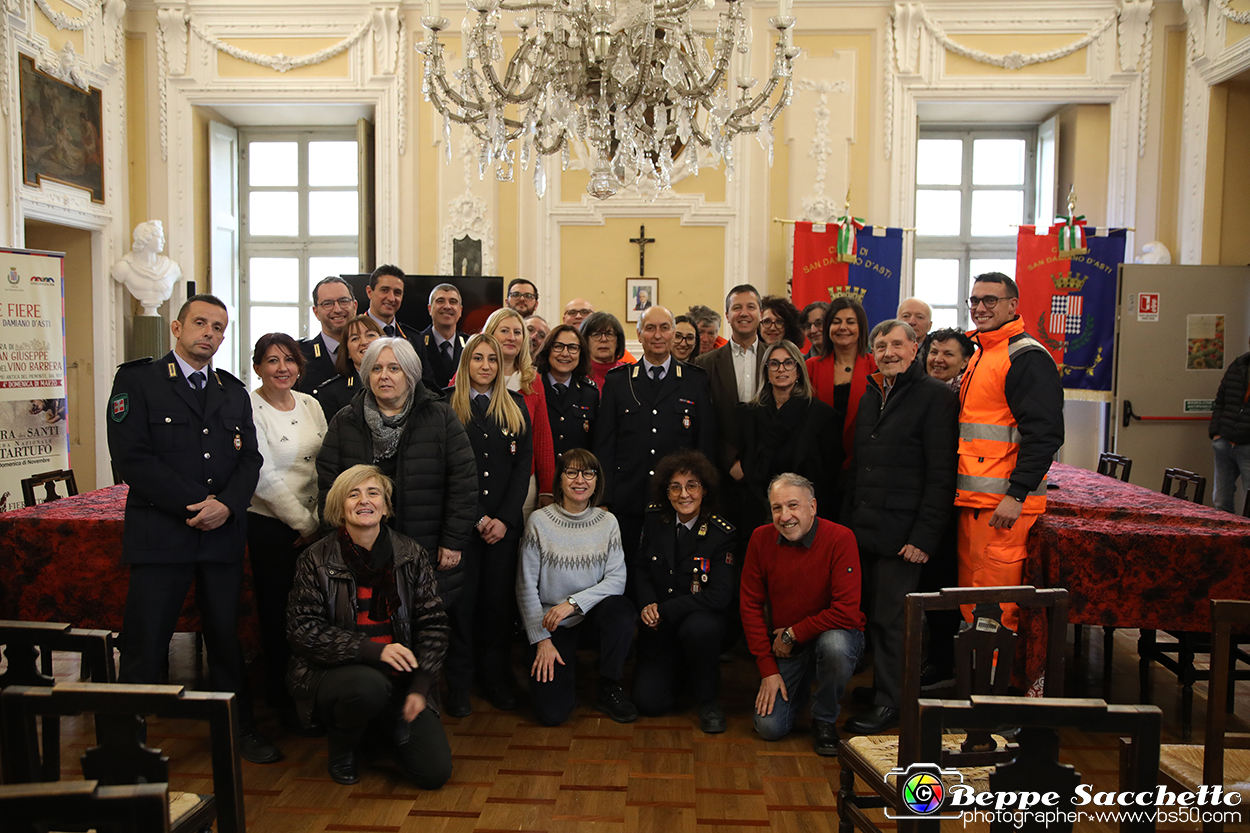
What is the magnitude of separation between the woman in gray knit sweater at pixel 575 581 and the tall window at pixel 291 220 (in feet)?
17.8

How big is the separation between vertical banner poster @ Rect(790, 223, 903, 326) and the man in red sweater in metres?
4.09

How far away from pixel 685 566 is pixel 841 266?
4267mm

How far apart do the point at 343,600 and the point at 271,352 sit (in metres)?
0.97

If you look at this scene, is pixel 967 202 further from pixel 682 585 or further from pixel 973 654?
pixel 973 654

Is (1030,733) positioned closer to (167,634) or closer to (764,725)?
(764,725)

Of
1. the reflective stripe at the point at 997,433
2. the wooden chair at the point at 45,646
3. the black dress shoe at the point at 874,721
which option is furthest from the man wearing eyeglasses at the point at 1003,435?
the wooden chair at the point at 45,646

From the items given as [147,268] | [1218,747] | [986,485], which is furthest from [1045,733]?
[147,268]

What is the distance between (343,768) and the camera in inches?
112

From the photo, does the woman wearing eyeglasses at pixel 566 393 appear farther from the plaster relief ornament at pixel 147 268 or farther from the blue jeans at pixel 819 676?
the plaster relief ornament at pixel 147 268

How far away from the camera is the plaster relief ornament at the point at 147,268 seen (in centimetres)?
702

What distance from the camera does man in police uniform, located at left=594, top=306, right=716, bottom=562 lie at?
12.5 feet

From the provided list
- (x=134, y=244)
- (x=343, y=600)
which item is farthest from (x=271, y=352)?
(x=134, y=244)

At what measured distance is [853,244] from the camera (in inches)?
273

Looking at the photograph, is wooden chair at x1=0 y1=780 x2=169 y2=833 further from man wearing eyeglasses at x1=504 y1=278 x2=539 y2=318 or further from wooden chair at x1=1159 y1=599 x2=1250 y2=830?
man wearing eyeglasses at x1=504 y1=278 x2=539 y2=318
